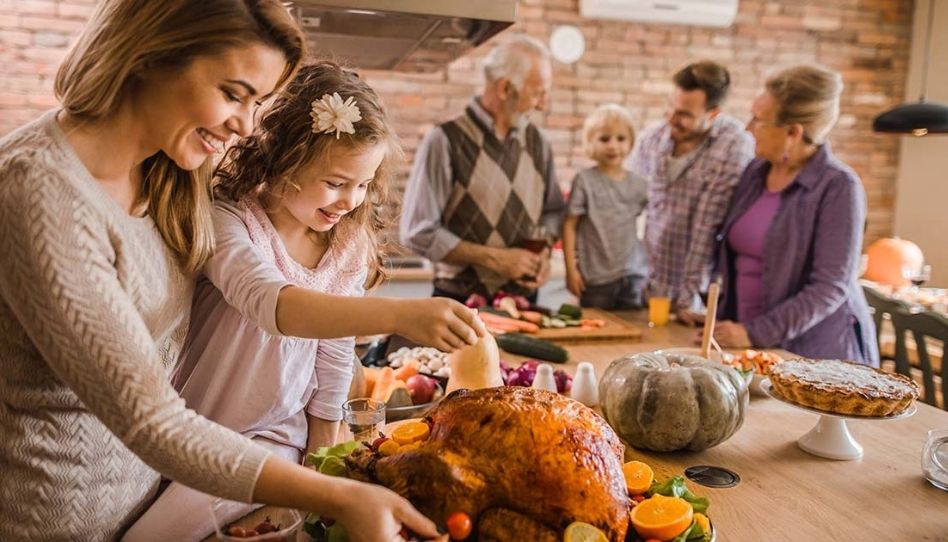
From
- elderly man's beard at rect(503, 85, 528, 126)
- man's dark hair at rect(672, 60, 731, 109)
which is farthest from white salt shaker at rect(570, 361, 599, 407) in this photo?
man's dark hair at rect(672, 60, 731, 109)

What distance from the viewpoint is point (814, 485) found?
1.27 metres

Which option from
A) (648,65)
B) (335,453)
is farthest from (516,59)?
(648,65)

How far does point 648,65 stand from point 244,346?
172 inches

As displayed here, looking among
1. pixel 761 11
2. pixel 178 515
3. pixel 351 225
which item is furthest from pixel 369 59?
pixel 761 11

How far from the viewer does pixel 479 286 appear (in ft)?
9.79

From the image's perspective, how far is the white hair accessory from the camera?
130 cm

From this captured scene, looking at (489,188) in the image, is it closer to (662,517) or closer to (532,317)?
(532,317)

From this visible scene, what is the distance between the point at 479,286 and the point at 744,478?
1.79 m

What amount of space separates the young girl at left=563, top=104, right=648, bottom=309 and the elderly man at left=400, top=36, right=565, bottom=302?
0.18 m

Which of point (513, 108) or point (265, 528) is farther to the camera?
point (513, 108)

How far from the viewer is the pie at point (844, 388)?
131 centimetres

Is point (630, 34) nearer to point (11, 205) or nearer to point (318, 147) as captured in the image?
point (318, 147)

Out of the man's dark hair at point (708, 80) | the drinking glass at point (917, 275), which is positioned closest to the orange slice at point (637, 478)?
the man's dark hair at point (708, 80)

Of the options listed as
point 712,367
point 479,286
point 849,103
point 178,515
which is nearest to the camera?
point 178,515
